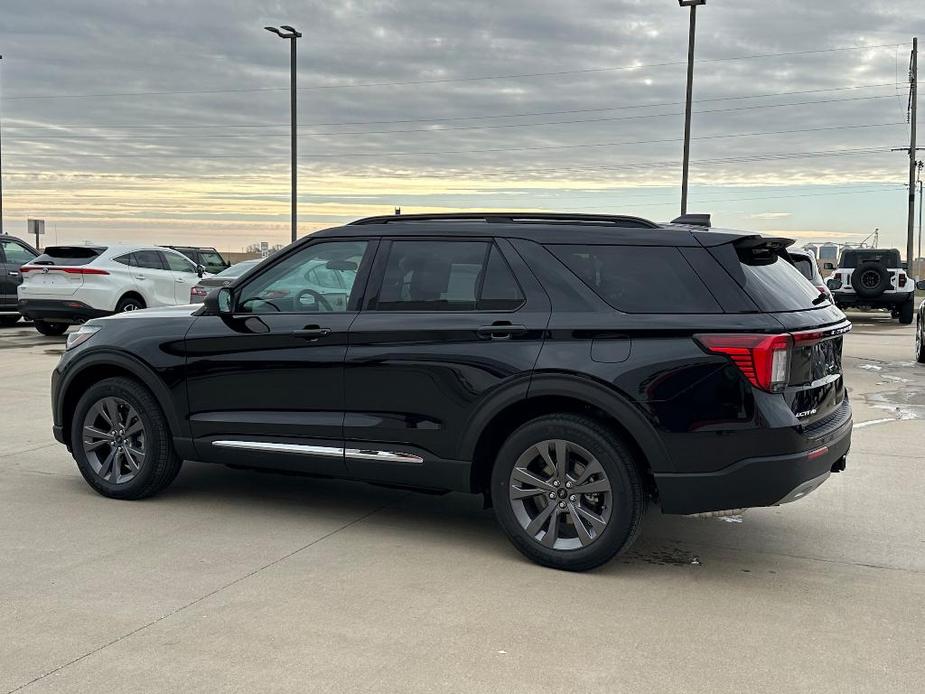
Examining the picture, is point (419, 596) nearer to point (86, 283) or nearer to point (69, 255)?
point (86, 283)

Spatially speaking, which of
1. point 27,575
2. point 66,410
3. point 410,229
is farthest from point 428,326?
point 66,410

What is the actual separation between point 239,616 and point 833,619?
2.51 metres

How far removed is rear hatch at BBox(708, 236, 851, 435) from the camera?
15.6ft

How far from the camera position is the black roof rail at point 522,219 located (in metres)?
5.24

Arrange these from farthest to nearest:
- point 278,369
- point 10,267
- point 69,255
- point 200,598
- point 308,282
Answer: point 10,267 < point 69,255 < point 308,282 < point 278,369 < point 200,598

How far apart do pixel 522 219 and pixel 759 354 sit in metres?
1.53

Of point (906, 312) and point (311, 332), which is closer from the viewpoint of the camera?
point (311, 332)

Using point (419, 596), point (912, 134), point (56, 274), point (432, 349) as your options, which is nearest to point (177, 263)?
point (56, 274)

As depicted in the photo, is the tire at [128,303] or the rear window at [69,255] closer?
the rear window at [69,255]

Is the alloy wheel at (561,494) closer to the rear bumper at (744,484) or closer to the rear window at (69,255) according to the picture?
the rear bumper at (744,484)

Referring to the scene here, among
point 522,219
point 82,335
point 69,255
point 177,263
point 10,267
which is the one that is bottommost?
point 82,335

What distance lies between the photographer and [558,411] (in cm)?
508

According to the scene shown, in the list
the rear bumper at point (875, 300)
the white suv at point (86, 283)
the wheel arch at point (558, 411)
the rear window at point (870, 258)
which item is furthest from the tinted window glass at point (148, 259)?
the rear window at point (870, 258)

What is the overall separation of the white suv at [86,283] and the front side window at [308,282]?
1248 cm
